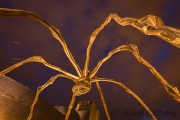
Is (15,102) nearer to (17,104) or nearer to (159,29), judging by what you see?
(17,104)

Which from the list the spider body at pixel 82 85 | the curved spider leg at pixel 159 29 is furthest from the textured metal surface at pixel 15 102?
the curved spider leg at pixel 159 29

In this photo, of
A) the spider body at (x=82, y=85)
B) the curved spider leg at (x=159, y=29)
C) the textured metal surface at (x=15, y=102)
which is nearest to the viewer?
the curved spider leg at (x=159, y=29)

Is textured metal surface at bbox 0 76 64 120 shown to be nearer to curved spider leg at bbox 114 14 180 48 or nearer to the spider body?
the spider body

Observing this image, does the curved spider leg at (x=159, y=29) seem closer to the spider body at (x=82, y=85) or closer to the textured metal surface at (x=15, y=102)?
the spider body at (x=82, y=85)

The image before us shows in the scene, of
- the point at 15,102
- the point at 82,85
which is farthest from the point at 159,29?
the point at 15,102

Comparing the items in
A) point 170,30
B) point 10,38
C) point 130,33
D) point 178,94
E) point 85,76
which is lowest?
point 178,94

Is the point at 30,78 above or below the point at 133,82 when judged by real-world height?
above

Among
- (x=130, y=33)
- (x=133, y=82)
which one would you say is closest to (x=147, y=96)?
(x=133, y=82)

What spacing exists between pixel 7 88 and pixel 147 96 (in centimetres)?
400

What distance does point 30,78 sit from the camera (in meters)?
5.41

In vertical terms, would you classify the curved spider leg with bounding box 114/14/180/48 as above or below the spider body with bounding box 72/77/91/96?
below

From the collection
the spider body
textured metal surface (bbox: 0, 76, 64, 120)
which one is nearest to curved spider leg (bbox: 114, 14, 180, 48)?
the spider body

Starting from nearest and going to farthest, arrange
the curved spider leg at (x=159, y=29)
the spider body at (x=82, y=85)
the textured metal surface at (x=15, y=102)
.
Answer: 1. the curved spider leg at (x=159, y=29)
2. the spider body at (x=82, y=85)
3. the textured metal surface at (x=15, y=102)

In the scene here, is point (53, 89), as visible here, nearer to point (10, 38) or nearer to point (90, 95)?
point (90, 95)
